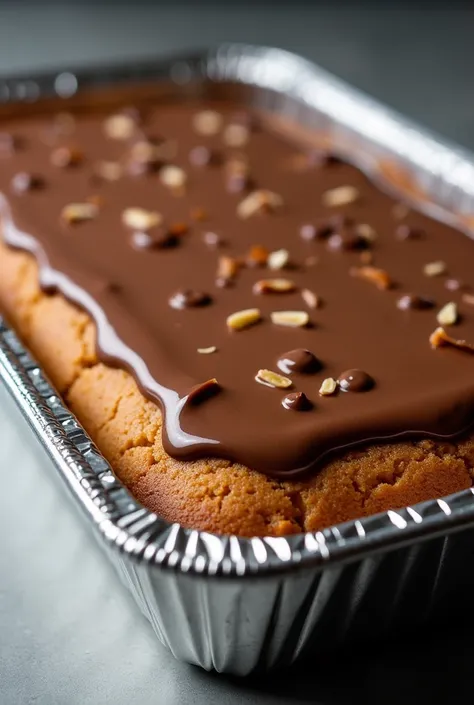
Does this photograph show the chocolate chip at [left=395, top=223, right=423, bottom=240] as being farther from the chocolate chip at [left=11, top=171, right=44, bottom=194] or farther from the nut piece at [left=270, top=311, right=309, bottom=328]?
the chocolate chip at [left=11, top=171, right=44, bottom=194]

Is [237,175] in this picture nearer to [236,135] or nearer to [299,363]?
[236,135]

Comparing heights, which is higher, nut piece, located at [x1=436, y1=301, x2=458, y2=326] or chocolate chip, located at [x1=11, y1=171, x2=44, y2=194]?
nut piece, located at [x1=436, y1=301, x2=458, y2=326]

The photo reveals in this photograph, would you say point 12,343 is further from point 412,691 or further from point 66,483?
point 412,691

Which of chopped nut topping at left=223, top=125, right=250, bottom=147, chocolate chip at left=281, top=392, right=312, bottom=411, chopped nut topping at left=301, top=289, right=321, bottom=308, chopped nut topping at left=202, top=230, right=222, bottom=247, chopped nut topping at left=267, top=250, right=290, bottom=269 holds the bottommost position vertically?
chopped nut topping at left=223, top=125, right=250, bottom=147

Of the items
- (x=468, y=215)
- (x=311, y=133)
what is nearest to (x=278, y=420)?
(x=468, y=215)

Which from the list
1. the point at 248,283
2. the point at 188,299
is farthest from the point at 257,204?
the point at 188,299

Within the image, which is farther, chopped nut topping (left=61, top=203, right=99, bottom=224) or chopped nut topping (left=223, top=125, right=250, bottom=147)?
chopped nut topping (left=223, top=125, right=250, bottom=147)

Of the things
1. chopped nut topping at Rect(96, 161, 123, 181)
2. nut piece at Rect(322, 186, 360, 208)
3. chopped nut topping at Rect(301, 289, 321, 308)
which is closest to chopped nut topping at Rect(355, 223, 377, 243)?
nut piece at Rect(322, 186, 360, 208)

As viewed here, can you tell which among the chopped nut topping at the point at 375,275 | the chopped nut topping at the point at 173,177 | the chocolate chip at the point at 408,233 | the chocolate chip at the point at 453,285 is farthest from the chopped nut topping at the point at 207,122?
the chocolate chip at the point at 453,285
